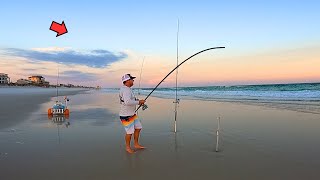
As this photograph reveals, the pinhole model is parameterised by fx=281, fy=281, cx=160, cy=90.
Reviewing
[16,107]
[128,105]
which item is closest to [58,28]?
[128,105]

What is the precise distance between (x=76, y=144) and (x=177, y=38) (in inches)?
178

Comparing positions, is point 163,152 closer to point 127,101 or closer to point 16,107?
point 127,101

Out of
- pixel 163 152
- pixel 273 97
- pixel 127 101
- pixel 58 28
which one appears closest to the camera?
pixel 163 152

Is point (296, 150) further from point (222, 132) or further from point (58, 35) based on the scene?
point (58, 35)

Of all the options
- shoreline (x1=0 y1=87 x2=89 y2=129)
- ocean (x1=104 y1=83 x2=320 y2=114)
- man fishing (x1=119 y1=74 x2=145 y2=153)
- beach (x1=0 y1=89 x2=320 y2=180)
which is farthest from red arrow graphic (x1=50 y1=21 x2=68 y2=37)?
ocean (x1=104 y1=83 x2=320 y2=114)

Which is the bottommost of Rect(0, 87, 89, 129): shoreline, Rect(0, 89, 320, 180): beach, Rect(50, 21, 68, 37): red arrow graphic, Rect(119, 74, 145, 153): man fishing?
Rect(0, 89, 320, 180): beach

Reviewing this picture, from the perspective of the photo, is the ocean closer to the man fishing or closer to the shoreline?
the shoreline

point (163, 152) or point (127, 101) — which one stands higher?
point (127, 101)

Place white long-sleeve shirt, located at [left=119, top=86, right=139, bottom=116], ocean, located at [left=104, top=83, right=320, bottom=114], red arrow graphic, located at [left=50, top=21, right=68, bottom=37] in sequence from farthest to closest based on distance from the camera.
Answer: ocean, located at [left=104, top=83, right=320, bottom=114] → red arrow graphic, located at [left=50, top=21, right=68, bottom=37] → white long-sleeve shirt, located at [left=119, top=86, right=139, bottom=116]

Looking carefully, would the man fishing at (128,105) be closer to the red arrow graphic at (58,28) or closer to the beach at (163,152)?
the beach at (163,152)

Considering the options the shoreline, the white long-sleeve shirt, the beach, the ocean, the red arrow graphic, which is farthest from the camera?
the ocean

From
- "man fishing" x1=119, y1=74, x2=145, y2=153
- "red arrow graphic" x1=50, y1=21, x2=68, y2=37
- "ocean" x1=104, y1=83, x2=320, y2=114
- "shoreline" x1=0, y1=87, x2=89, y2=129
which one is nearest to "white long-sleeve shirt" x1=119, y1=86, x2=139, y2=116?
"man fishing" x1=119, y1=74, x2=145, y2=153

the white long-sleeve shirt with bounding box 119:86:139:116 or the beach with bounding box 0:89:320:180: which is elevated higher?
the white long-sleeve shirt with bounding box 119:86:139:116

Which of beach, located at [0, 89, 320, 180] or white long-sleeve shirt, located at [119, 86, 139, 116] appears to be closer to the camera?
beach, located at [0, 89, 320, 180]
